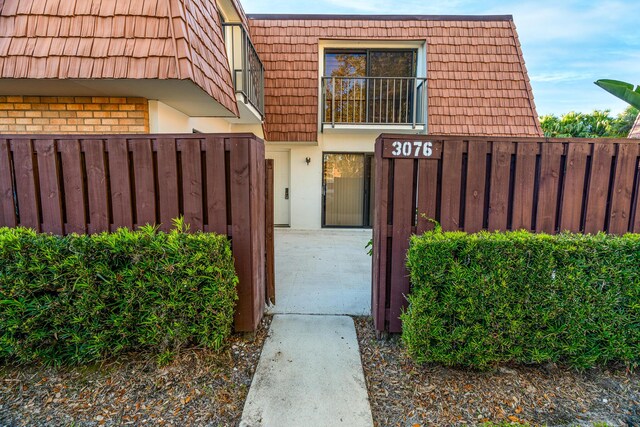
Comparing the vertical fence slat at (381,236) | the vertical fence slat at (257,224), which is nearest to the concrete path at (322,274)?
the vertical fence slat at (257,224)

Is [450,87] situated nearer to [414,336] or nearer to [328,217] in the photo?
[328,217]

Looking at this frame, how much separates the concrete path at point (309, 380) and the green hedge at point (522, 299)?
617 mm

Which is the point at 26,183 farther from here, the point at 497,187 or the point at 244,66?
the point at 497,187

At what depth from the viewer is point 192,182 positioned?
2926 millimetres

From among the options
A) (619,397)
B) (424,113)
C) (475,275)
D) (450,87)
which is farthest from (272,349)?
(450,87)

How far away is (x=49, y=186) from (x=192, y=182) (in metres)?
1.32

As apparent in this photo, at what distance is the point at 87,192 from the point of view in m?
2.99

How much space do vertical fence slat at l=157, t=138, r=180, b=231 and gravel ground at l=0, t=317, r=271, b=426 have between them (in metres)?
1.19

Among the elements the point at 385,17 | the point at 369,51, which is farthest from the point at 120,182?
the point at 385,17

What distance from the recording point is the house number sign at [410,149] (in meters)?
2.88

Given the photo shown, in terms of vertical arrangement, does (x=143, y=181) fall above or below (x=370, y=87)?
below

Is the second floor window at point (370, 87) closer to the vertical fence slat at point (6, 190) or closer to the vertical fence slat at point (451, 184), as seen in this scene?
the vertical fence slat at point (451, 184)

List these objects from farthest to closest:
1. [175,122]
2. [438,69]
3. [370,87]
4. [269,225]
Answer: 1. [370,87]
2. [438,69]
3. [175,122]
4. [269,225]

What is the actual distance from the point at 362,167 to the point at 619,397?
7295mm
